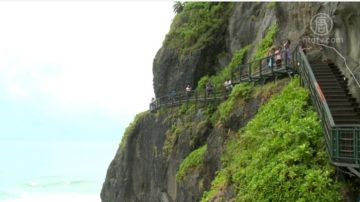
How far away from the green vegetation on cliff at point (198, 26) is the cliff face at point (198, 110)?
0.10 meters

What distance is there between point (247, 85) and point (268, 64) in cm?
147

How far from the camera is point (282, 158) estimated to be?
519 inches

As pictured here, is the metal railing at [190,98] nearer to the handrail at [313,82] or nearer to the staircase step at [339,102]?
the handrail at [313,82]

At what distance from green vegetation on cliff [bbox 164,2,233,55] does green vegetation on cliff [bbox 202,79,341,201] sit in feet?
55.2

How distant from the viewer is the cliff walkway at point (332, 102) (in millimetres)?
11625

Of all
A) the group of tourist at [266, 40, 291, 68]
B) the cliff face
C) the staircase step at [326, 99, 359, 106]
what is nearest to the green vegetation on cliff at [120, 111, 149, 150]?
the cliff face

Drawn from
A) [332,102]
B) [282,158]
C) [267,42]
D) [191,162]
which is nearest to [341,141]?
[282,158]

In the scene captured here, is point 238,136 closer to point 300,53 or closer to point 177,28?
point 300,53

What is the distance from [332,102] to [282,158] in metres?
2.79

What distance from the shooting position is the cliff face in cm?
1886

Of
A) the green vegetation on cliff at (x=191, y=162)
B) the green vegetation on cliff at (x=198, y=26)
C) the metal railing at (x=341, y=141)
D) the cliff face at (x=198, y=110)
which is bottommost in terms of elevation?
the metal railing at (x=341, y=141)

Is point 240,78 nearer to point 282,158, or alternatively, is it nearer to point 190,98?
point 190,98

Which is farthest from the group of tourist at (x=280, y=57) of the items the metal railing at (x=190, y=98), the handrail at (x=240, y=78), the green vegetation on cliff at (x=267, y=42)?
the metal railing at (x=190, y=98)

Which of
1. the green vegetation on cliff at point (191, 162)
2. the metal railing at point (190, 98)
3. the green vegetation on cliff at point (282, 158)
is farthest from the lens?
the metal railing at point (190, 98)
